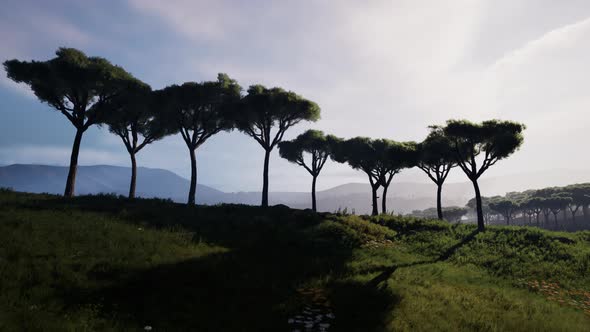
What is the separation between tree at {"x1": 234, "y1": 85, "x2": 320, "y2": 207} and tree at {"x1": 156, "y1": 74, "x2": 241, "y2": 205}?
1.67 m

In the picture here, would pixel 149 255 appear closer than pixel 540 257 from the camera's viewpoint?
Yes

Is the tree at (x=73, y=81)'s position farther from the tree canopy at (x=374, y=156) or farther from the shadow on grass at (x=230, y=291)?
the tree canopy at (x=374, y=156)

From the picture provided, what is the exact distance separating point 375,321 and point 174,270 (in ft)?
21.9

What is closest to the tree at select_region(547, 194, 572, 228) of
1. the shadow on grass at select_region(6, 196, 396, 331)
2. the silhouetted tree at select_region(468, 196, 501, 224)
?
the silhouetted tree at select_region(468, 196, 501, 224)

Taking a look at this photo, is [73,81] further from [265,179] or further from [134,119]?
[265,179]

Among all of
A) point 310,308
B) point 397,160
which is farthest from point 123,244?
point 397,160

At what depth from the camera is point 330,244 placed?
60.5 feet

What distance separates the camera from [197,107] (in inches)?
1433

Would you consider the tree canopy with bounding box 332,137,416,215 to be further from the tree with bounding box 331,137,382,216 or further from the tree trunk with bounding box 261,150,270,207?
the tree trunk with bounding box 261,150,270,207

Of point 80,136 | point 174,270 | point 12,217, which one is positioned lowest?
point 174,270

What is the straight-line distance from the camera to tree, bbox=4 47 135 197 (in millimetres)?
30078

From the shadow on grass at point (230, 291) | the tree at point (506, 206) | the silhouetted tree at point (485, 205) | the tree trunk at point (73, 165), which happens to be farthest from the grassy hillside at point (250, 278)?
the silhouetted tree at point (485, 205)

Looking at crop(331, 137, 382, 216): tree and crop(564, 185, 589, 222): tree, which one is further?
crop(564, 185, 589, 222): tree

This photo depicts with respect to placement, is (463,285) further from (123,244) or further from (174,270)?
(123,244)
